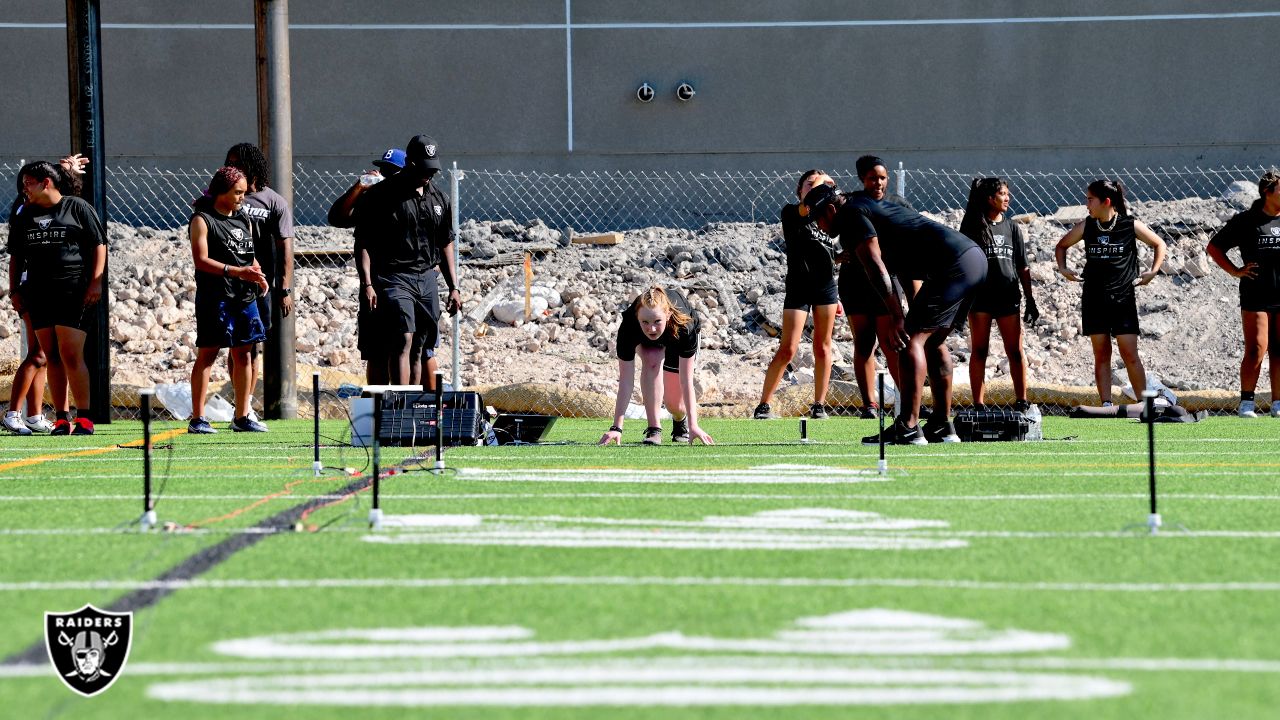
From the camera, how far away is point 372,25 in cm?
2447

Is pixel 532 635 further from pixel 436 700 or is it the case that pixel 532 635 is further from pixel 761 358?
pixel 761 358

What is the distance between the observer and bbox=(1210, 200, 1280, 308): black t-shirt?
13.4 meters

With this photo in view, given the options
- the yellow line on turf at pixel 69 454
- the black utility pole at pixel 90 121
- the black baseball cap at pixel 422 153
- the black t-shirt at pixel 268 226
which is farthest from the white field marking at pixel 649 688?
the black utility pole at pixel 90 121

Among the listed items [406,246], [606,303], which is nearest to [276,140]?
[406,246]

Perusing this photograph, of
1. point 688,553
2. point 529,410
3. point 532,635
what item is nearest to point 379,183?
point 529,410

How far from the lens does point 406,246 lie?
1131 centimetres

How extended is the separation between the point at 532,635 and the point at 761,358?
52.7 ft

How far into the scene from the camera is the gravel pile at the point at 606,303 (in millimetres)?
19703

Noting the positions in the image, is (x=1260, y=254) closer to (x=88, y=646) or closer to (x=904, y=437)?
(x=904, y=437)

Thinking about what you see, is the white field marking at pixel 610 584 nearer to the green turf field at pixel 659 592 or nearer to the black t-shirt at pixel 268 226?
the green turf field at pixel 659 592

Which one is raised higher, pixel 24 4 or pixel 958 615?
pixel 24 4

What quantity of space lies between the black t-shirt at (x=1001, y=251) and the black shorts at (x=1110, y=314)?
76 centimetres

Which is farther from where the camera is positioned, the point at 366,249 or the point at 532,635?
the point at 366,249

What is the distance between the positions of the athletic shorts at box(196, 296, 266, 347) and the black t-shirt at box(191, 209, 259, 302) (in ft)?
0.14
